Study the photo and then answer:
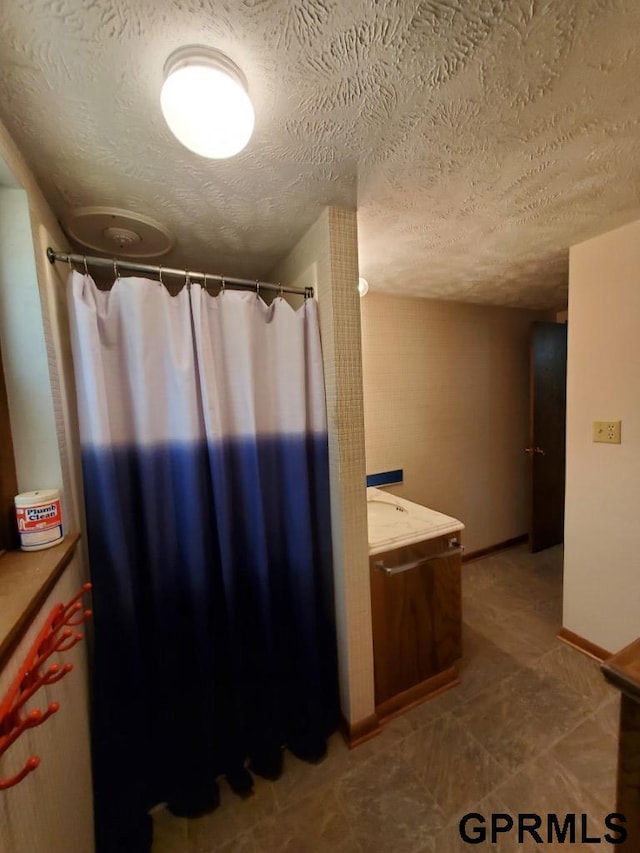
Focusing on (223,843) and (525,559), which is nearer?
(223,843)

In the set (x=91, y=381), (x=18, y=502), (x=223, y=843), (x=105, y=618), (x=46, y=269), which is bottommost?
(x=223, y=843)

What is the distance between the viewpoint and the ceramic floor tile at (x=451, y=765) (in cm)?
111

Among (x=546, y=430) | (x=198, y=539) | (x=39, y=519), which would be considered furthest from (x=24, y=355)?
(x=546, y=430)

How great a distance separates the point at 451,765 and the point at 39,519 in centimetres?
170

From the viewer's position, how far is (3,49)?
0.60m

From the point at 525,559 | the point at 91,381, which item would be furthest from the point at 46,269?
the point at 525,559

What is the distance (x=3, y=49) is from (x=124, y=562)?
49.6 inches

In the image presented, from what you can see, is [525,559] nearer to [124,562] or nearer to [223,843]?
[223,843]

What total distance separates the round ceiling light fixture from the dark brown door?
9.06 ft

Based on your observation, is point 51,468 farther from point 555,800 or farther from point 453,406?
point 453,406

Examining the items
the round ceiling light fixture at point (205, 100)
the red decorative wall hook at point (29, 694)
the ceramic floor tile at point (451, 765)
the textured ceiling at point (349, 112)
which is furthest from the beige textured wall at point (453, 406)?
the red decorative wall hook at point (29, 694)

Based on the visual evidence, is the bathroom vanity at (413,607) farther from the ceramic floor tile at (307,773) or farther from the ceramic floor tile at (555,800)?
the ceramic floor tile at (555,800)

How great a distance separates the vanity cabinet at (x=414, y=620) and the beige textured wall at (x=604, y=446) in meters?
0.78

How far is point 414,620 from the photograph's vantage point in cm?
141
